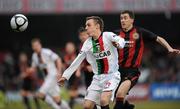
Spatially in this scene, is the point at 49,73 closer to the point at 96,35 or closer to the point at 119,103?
the point at 119,103

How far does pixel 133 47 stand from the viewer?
13.0 m

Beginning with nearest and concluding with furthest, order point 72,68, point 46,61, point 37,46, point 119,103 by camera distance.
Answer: point 72,68, point 119,103, point 37,46, point 46,61

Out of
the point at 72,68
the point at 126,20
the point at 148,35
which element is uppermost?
the point at 126,20

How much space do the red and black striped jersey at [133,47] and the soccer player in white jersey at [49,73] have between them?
3.38m

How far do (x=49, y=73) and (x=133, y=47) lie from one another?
435 centimetres

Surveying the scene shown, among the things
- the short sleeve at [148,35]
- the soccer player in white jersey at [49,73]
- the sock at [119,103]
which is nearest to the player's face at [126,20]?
the short sleeve at [148,35]

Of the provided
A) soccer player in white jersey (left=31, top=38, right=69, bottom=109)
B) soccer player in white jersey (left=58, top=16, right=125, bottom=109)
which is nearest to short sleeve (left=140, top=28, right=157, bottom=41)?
soccer player in white jersey (left=58, top=16, right=125, bottom=109)

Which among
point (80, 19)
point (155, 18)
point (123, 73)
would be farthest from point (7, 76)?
point (123, 73)

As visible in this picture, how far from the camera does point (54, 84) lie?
16703 millimetres

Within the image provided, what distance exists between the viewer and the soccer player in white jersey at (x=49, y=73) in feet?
53.2

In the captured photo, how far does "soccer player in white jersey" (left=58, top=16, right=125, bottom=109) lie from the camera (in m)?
11.9

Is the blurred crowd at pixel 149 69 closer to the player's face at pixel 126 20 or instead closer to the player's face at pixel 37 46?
the player's face at pixel 37 46

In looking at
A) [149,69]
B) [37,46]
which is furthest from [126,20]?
[149,69]

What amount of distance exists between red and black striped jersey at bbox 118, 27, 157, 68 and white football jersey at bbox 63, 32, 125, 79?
2.60ft
